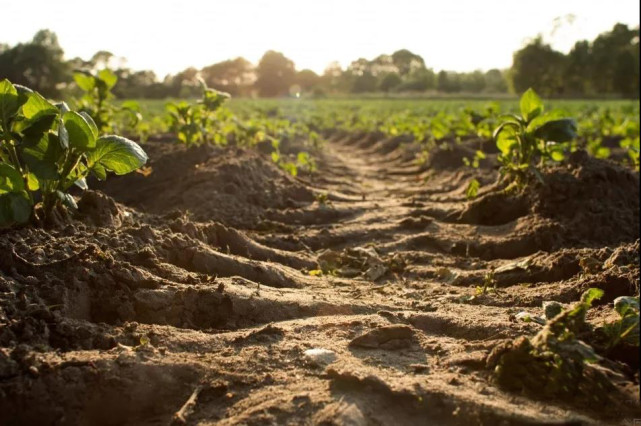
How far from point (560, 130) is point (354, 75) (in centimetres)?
8989

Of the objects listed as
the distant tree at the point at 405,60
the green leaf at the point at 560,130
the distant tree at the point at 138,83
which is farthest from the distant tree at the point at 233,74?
the green leaf at the point at 560,130

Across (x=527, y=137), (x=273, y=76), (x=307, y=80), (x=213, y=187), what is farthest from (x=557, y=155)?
(x=307, y=80)

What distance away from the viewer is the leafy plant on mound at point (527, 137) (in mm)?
5000

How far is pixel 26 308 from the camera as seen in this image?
2.13 metres

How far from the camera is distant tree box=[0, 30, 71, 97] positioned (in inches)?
1364

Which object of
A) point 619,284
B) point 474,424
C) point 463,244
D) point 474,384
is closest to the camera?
point 474,424

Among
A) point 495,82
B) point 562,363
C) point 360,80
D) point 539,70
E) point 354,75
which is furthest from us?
point 354,75

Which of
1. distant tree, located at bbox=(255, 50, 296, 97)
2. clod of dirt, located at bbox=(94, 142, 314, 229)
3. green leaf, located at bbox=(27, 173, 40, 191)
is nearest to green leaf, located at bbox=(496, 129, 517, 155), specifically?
clod of dirt, located at bbox=(94, 142, 314, 229)

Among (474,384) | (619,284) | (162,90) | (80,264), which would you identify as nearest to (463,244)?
(619,284)

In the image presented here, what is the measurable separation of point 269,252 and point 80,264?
178 centimetres

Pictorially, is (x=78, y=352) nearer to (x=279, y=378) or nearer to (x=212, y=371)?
(x=212, y=371)

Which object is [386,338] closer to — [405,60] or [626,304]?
[626,304]

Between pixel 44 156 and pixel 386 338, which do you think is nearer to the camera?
pixel 386 338

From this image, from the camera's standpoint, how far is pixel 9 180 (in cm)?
261
